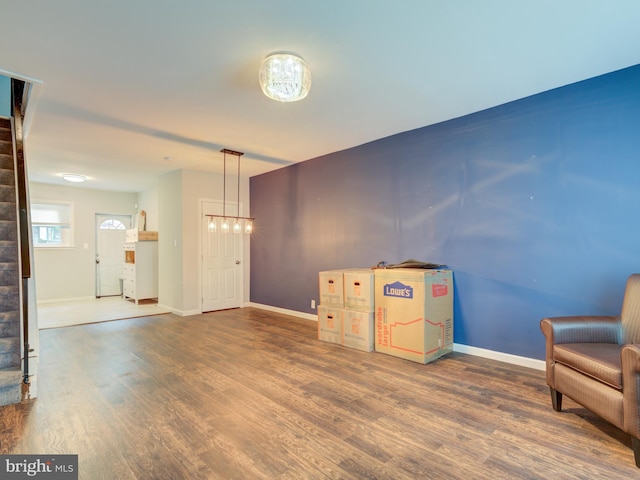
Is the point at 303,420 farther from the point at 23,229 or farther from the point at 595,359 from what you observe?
the point at 23,229

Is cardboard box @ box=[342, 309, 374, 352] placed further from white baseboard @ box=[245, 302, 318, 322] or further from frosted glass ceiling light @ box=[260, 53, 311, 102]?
frosted glass ceiling light @ box=[260, 53, 311, 102]

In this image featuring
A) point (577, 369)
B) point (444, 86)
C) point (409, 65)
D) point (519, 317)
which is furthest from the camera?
point (519, 317)

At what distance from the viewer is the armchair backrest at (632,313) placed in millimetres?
2297

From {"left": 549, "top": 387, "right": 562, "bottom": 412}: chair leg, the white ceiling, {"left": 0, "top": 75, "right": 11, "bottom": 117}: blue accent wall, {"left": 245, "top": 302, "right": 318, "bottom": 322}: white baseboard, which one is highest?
{"left": 0, "top": 75, "right": 11, "bottom": 117}: blue accent wall

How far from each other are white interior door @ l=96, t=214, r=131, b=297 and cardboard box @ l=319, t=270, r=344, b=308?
664 cm

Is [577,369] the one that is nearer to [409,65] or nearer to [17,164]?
[409,65]

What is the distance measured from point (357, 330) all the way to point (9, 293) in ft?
11.4

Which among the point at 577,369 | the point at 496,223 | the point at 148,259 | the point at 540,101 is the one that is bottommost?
the point at 577,369

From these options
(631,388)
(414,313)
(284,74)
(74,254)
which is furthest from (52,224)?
(631,388)

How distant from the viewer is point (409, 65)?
261cm

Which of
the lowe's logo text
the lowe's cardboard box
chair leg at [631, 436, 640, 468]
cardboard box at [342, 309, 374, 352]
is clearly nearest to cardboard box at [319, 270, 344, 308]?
cardboard box at [342, 309, 374, 352]

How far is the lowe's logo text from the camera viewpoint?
135 inches

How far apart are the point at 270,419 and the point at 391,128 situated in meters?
3.46

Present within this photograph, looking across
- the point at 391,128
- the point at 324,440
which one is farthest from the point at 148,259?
the point at 324,440
